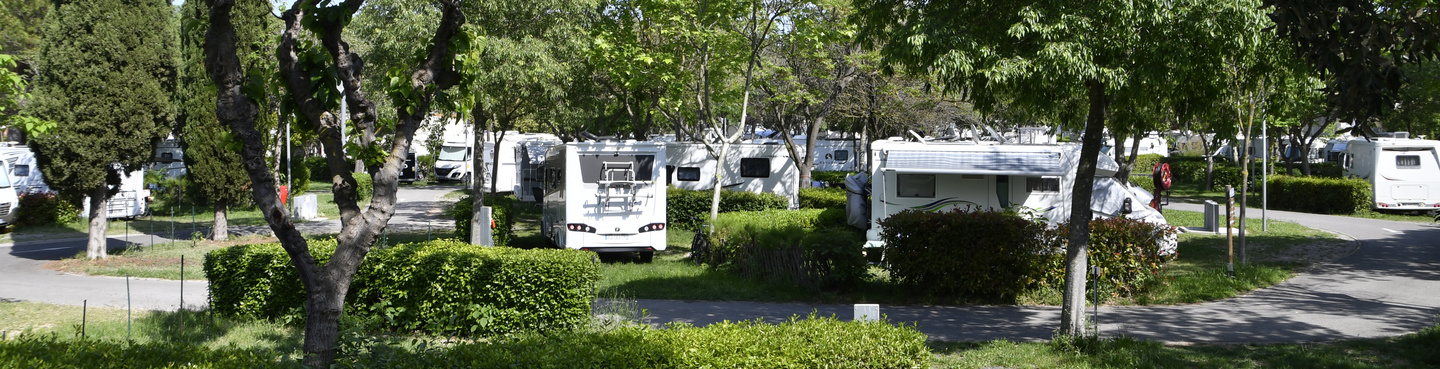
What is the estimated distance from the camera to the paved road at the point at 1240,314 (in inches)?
Result: 344

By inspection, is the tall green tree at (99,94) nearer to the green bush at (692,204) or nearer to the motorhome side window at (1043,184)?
the green bush at (692,204)

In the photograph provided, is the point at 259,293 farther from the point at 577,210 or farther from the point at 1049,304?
the point at 1049,304

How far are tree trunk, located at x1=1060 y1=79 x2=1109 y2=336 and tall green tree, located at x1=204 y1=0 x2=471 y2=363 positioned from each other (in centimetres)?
527

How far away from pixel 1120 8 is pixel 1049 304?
452 cm

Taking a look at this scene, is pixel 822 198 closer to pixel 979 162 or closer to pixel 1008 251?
pixel 979 162

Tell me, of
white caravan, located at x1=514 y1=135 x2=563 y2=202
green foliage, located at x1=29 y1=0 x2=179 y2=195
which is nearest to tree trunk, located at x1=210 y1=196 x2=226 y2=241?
green foliage, located at x1=29 y1=0 x2=179 y2=195

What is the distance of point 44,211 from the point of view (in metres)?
21.5

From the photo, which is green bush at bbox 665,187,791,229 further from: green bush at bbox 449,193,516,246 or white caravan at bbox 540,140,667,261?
white caravan at bbox 540,140,667,261

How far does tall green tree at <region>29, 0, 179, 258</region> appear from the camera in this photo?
47.9 ft

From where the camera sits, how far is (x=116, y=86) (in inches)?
591

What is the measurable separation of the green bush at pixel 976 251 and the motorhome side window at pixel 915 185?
408cm

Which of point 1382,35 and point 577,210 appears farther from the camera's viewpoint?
point 577,210

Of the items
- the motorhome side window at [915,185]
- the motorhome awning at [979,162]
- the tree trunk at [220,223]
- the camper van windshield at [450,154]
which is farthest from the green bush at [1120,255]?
the camper van windshield at [450,154]

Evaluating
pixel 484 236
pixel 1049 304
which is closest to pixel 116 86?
pixel 484 236
